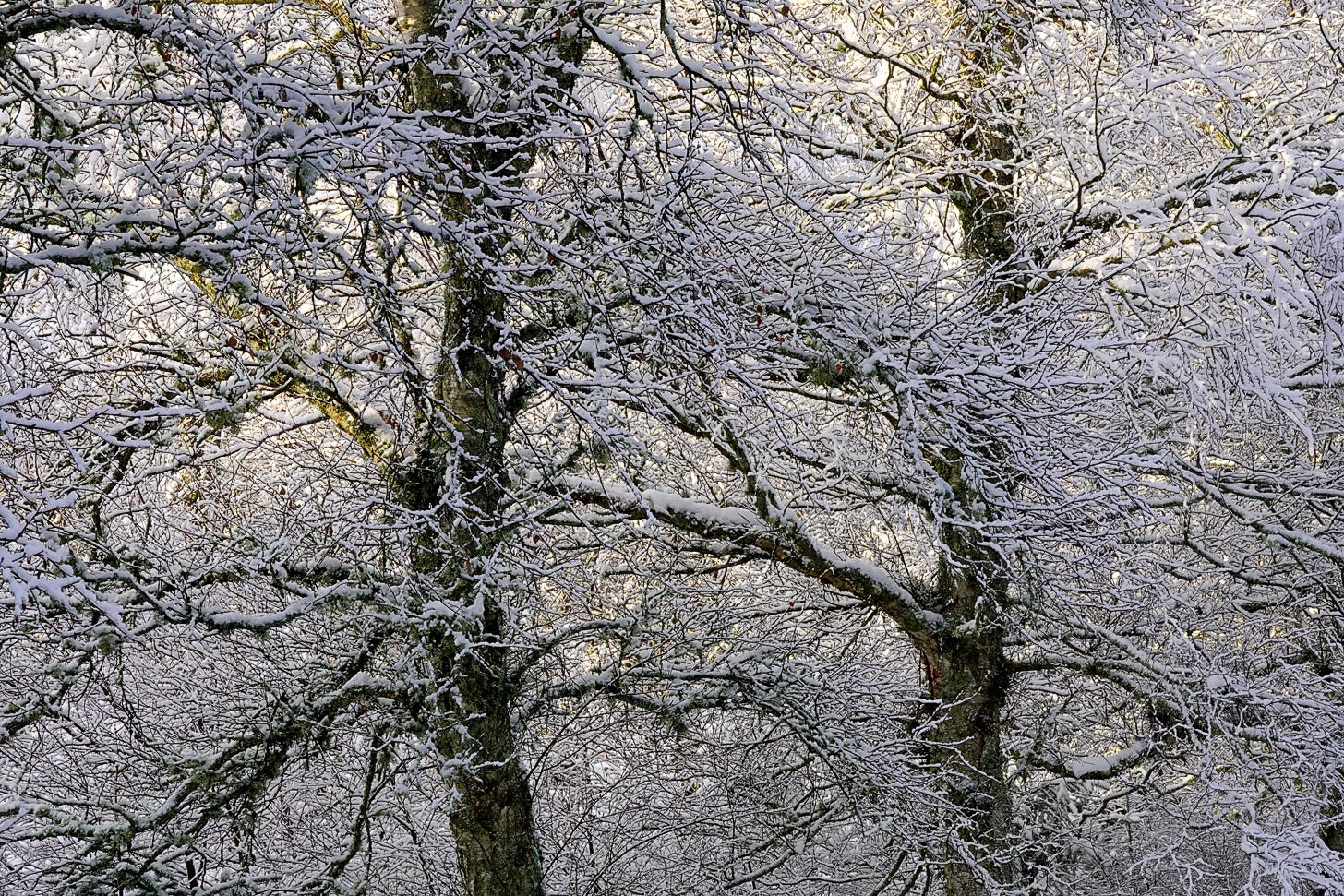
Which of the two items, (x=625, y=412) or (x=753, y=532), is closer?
(x=753, y=532)

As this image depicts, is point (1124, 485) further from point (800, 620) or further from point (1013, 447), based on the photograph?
point (800, 620)

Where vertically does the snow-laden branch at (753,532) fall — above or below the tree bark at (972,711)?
above

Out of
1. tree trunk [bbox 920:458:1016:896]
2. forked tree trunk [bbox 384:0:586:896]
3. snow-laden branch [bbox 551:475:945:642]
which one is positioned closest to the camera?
Result: forked tree trunk [bbox 384:0:586:896]

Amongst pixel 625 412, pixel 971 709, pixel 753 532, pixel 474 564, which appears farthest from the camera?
pixel 971 709

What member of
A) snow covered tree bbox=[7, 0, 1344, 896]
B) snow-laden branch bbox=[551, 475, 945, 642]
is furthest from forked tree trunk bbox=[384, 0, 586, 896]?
snow-laden branch bbox=[551, 475, 945, 642]

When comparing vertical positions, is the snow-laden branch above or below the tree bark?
above

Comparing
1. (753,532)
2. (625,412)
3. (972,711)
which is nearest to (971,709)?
(972,711)

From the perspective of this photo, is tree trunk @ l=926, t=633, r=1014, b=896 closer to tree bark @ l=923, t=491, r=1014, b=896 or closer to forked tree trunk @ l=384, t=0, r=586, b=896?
tree bark @ l=923, t=491, r=1014, b=896

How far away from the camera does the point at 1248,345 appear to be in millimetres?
6078

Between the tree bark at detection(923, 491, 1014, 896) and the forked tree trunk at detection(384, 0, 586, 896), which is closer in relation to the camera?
the forked tree trunk at detection(384, 0, 586, 896)

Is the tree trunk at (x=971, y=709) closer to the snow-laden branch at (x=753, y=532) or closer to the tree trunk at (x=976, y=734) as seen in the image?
the tree trunk at (x=976, y=734)

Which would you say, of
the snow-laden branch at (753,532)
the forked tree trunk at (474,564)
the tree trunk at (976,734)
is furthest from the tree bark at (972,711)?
the forked tree trunk at (474,564)

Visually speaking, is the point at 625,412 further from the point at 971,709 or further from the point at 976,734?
the point at 976,734

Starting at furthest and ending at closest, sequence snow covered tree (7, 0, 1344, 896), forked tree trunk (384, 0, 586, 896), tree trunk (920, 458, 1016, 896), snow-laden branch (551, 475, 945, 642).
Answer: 1. tree trunk (920, 458, 1016, 896)
2. snow-laden branch (551, 475, 945, 642)
3. forked tree trunk (384, 0, 586, 896)
4. snow covered tree (7, 0, 1344, 896)
